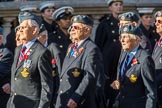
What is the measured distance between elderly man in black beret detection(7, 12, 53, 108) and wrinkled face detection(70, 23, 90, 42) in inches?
25.1

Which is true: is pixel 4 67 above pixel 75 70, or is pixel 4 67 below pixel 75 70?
below

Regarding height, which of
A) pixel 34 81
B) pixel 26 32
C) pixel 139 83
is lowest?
pixel 139 83

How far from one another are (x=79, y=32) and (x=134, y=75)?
85cm

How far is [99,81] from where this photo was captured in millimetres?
9086

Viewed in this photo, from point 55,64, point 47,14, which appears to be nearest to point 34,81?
point 55,64

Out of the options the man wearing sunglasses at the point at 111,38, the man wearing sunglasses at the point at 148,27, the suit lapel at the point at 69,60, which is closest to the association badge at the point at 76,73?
the suit lapel at the point at 69,60

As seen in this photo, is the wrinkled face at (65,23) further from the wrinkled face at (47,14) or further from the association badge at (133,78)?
the association badge at (133,78)

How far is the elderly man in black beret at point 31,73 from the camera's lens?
8.31 metres

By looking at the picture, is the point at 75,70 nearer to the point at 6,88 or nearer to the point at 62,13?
the point at 6,88

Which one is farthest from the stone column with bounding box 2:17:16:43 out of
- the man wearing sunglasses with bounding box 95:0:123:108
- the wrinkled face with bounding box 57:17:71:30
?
the wrinkled face with bounding box 57:17:71:30

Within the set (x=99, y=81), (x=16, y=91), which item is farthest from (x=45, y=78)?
(x=99, y=81)

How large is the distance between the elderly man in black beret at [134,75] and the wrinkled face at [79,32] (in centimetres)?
43

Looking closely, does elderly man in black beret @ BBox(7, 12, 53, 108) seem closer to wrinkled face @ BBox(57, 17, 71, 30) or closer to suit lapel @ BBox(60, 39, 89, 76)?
suit lapel @ BBox(60, 39, 89, 76)

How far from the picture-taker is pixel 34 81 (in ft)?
27.6
